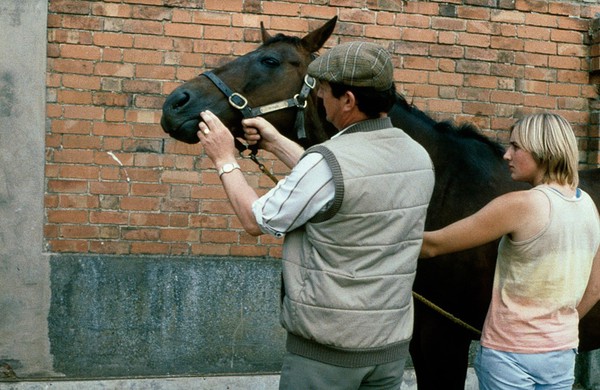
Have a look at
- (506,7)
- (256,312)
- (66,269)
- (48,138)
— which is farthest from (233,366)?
(506,7)

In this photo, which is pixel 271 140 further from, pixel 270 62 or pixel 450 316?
pixel 450 316

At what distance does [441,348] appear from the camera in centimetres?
399

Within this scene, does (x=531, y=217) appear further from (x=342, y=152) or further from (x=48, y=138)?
(x=48, y=138)

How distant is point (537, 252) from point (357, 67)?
94 cm

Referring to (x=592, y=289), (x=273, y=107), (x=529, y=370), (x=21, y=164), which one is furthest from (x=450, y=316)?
(x=21, y=164)

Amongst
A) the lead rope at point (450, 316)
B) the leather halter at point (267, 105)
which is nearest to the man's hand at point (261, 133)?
the leather halter at point (267, 105)

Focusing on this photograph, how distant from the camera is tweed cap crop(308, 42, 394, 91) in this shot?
2.69 meters

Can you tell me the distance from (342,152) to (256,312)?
3509mm

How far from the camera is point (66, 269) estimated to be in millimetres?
5645

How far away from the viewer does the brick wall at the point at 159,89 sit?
5.66 meters

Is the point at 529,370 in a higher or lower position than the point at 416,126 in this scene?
lower

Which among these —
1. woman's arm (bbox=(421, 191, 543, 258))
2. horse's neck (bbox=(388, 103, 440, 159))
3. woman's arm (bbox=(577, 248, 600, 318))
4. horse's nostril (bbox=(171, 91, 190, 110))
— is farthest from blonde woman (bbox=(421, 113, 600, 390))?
horse's nostril (bbox=(171, 91, 190, 110))

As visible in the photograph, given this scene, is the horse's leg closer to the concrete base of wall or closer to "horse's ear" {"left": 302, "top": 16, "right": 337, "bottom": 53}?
"horse's ear" {"left": 302, "top": 16, "right": 337, "bottom": 53}

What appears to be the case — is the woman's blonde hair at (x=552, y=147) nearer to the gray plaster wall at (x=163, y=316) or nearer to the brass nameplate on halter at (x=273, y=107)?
the brass nameplate on halter at (x=273, y=107)
